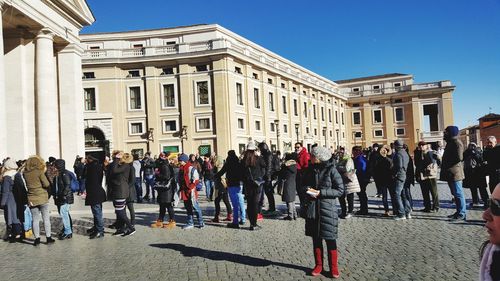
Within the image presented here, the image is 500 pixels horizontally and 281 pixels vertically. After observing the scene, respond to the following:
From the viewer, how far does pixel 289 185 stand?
9961 mm

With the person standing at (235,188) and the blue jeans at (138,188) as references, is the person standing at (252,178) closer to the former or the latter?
the person standing at (235,188)

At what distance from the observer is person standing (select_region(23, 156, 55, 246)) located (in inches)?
320

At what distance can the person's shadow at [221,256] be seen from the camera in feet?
19.3

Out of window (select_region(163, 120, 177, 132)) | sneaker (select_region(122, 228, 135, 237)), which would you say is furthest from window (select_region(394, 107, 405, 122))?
sneaker (select_region(122, 228, 135, 237))

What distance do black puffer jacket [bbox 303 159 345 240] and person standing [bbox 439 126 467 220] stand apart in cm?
461

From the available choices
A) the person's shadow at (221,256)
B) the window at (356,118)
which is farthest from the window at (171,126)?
the window at (356,118)

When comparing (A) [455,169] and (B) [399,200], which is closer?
(A) [455,169]

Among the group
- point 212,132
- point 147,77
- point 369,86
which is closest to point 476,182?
Answer: point 212,132

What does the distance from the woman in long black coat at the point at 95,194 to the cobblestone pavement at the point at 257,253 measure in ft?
1.13

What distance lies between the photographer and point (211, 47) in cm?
3928

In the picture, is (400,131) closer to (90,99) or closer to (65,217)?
(90,99)

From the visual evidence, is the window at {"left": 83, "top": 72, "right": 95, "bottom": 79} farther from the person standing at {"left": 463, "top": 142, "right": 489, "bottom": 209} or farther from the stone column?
the person standing at {"left": 463, "top": 142, "right": 489, "bottom": 209}

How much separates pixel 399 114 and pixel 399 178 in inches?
2497

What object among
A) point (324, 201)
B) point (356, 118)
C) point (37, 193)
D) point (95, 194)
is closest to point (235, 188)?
point (95, 194)
